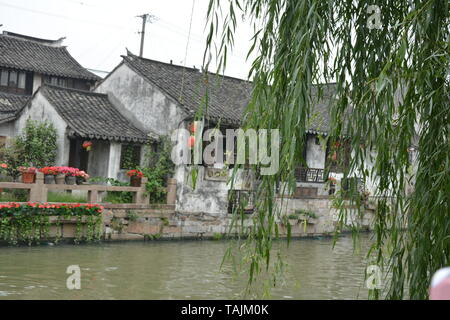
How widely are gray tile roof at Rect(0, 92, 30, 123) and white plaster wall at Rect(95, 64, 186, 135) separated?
2952mm

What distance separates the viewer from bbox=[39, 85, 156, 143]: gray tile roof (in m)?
15.9

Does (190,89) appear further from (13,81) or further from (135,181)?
(13,81)

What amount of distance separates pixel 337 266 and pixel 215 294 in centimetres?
449

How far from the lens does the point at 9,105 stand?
20.4 meters

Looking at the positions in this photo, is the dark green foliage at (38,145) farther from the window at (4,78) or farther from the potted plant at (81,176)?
the window at (4,78)

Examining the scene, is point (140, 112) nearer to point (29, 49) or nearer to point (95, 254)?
point (95, 254)

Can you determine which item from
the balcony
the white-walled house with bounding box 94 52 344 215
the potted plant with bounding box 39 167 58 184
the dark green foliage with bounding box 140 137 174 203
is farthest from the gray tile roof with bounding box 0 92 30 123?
the balcony

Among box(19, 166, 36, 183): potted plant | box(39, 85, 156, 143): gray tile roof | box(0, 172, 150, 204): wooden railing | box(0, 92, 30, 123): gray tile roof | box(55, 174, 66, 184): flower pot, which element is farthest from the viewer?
box(0, 92, 30, 123): gray tile roof

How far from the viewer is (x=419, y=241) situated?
306cm

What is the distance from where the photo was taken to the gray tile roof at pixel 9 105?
1849cm

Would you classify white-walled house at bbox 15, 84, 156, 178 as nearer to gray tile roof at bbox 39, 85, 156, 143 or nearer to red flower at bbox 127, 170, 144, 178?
gray tile roof at bbox 39, 85, 156, 143

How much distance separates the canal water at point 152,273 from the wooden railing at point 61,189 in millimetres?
1110

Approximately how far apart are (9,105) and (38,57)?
147 inches

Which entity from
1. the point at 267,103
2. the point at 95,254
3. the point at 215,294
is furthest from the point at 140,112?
the point at 267,103
